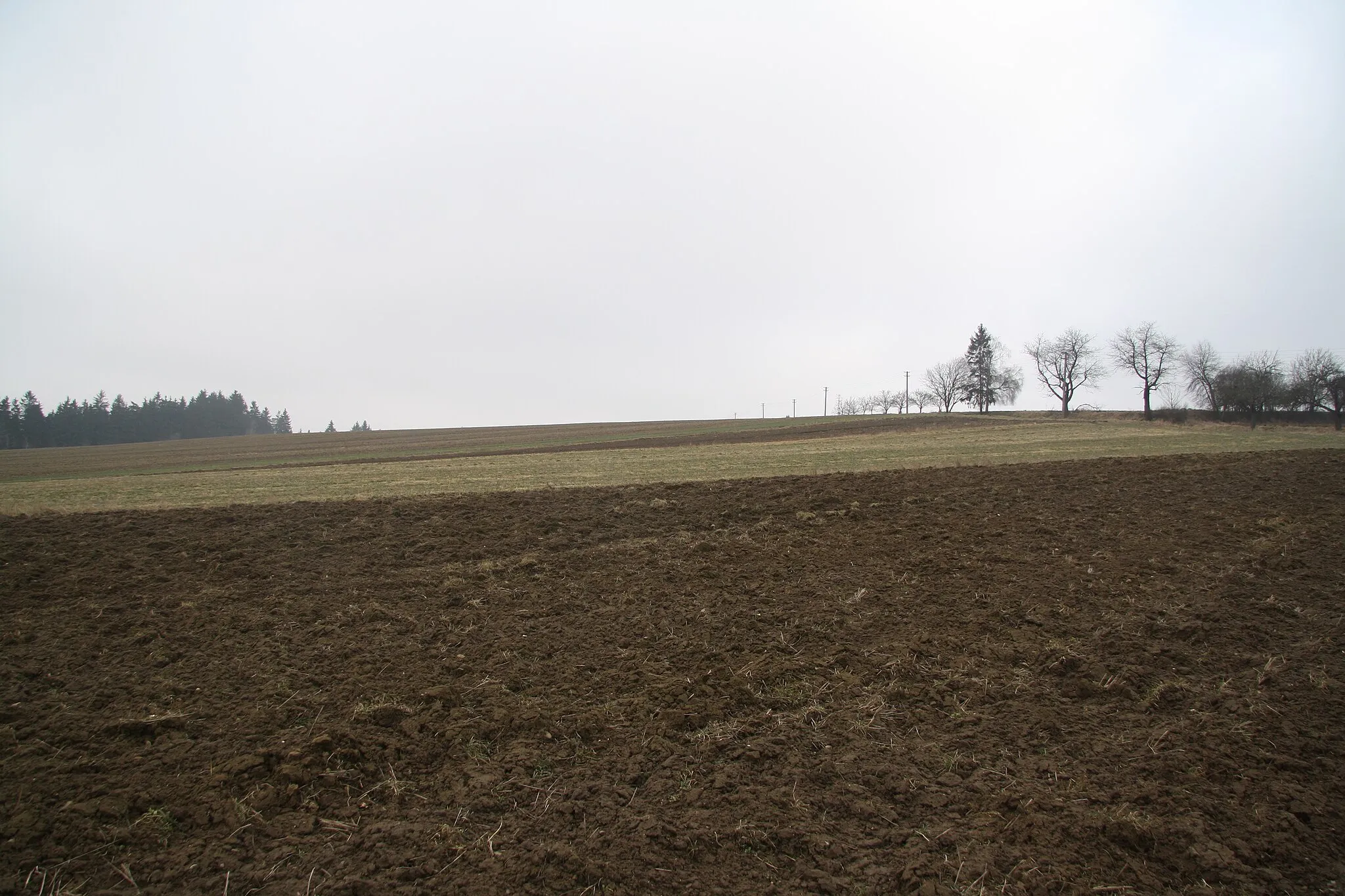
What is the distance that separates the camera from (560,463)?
25.4 metres

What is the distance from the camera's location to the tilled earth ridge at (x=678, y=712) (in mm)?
3859

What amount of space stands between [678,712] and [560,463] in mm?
20462

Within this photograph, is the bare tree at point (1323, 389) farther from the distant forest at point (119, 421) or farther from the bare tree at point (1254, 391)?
the distant forest at point (119, 421)

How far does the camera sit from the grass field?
16.6 meters

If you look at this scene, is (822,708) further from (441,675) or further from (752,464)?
(752,464)

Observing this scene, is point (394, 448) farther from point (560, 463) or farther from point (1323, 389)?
point (1323, 389)

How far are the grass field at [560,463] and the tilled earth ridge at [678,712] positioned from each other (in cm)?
668

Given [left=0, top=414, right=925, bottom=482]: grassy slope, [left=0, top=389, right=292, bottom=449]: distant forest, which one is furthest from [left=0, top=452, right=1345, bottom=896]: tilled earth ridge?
[left=0, top=389, right=292, bottom=449]: distant forest

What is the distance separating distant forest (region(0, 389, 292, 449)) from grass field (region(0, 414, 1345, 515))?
67590 mm

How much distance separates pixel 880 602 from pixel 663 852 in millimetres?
4733

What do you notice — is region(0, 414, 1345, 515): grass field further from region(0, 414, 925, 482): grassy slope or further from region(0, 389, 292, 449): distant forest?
region(0, 389, 292, 449): distant forest

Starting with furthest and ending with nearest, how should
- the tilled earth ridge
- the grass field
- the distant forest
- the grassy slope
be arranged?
the distant forest < the grassy slope < the grass field < the tilled earth ridge

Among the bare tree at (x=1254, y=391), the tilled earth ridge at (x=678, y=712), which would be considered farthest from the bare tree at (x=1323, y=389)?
the tilled earth ridge at (x=678, y=712)

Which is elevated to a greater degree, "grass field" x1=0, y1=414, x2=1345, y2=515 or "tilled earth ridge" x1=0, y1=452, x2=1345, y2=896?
"grass field" x1=0, y1=414, x2=1345, y2=515
